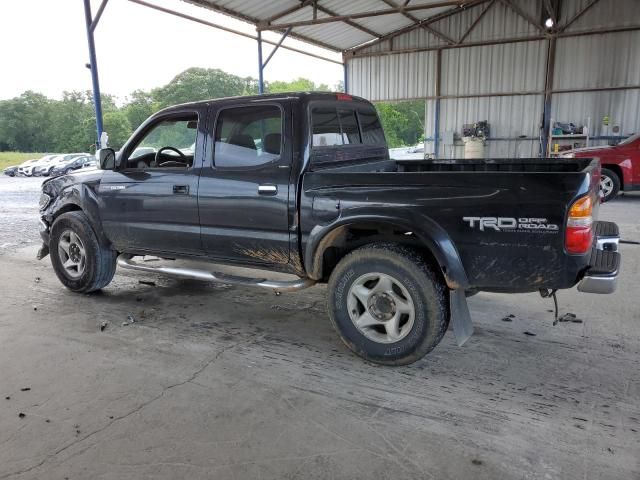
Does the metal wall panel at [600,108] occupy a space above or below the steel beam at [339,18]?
below

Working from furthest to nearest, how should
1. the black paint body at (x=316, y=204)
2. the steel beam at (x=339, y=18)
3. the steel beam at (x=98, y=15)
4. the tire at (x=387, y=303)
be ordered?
1. the steel beam at (x=339, y=18)
2. the steel beam at (x=98, y=15)
3. the tire at (x=387, y=303)
4. the black paint body at (x=316, y=204)

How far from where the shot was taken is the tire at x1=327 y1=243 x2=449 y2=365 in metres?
3.25

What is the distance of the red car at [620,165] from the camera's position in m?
10.7

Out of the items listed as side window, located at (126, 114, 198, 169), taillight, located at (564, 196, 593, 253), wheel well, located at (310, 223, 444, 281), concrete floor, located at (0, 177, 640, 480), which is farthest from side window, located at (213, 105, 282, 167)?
taillight, located at (564, 196, 593, 253)

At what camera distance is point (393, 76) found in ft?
64.8

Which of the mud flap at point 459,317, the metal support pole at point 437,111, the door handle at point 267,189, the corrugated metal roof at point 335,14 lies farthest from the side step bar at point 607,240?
the metal support pole at point 437,111

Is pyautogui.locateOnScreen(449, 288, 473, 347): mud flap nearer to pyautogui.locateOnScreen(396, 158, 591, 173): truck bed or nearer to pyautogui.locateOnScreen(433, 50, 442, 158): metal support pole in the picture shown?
pyautogui.locateOnScreen(396, 158, 591, 173): truck bed

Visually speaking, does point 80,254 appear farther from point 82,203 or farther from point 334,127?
point 334,127

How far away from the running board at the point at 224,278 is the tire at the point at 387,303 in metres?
0.38

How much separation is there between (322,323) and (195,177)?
1.63 metres

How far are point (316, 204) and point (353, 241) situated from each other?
1.25ft

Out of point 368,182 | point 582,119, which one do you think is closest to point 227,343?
point 368,182

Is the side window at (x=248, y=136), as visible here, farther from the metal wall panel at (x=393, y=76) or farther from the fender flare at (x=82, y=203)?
the metal wall panel at (x=393, y=76)

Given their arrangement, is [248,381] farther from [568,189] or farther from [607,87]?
[607,87]
